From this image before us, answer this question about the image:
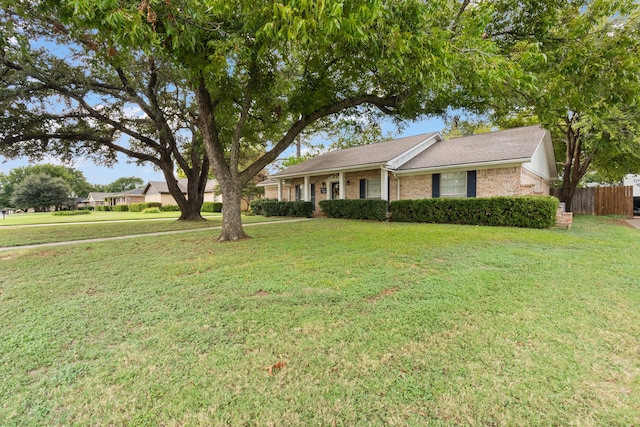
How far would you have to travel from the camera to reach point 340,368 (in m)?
2.29

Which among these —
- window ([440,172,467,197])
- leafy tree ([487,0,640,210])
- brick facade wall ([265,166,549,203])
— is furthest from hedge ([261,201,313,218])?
leafy tree ([487,0,640,210])

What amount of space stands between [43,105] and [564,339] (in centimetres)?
1742

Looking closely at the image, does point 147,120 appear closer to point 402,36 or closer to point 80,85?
point 80,85

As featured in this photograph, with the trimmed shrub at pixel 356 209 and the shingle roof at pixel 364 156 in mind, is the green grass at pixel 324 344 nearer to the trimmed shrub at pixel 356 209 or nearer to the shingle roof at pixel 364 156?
the trimmed shrub at pixel 356 209

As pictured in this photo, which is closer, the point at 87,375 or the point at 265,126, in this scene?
the point at 87,375

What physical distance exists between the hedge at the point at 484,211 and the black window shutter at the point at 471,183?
1.95 metres

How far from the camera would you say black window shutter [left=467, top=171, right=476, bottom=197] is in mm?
13482

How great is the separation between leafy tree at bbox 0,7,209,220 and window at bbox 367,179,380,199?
9053 millimetres

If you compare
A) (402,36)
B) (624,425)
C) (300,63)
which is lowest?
(624,425)

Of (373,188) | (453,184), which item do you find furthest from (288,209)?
(453,184)

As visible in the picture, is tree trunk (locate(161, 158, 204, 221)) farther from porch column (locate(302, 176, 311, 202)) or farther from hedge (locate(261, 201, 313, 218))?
porch column (locate(302, 176, 311, 202))

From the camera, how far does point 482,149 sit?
14.2 m

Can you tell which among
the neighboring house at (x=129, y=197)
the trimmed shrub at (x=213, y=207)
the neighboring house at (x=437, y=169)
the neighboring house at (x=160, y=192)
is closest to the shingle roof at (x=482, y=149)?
the neighboring house at (x=437, y=169)

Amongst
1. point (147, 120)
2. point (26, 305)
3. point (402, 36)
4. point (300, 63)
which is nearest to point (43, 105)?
point (147, 120)
